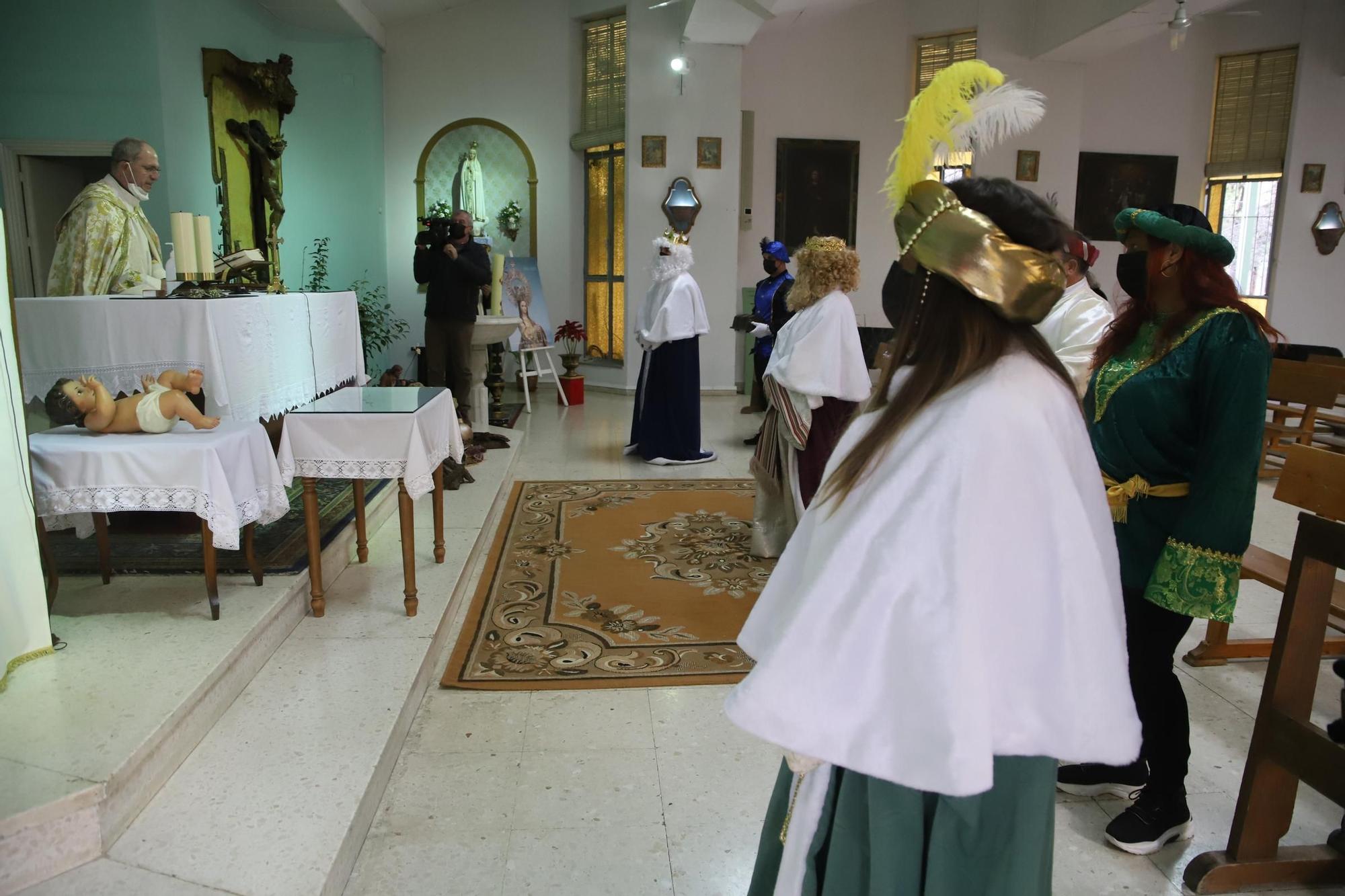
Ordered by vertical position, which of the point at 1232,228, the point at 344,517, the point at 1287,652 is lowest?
the point at 344,517

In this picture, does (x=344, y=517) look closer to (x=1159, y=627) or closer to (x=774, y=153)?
(x=1159, y=627)

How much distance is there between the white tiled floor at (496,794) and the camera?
2137mm

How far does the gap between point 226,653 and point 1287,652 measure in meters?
2.94

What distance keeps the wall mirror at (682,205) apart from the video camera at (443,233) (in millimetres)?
3516

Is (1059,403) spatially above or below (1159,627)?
above

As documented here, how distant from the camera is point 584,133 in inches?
417

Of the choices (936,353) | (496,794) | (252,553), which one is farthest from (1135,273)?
(252,553)

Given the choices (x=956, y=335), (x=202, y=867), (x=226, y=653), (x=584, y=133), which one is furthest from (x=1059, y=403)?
(x=584, y=133)

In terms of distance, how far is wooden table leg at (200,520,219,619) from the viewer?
296cm

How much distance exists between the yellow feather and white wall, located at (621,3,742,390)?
8.49 metres

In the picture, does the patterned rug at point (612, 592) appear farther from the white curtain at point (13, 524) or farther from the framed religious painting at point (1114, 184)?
→ the framed religious painting at point (1114, 184)

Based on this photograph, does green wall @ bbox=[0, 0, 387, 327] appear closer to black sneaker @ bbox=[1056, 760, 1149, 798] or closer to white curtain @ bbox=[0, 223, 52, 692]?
white curtain @ bbox=[0, 223, 52, 692]

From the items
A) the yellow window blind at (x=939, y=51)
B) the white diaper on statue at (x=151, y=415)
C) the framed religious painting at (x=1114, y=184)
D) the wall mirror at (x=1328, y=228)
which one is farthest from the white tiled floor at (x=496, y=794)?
the wall mirror at (x=1328, y=228)

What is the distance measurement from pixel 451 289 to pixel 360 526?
3204 millimetres
